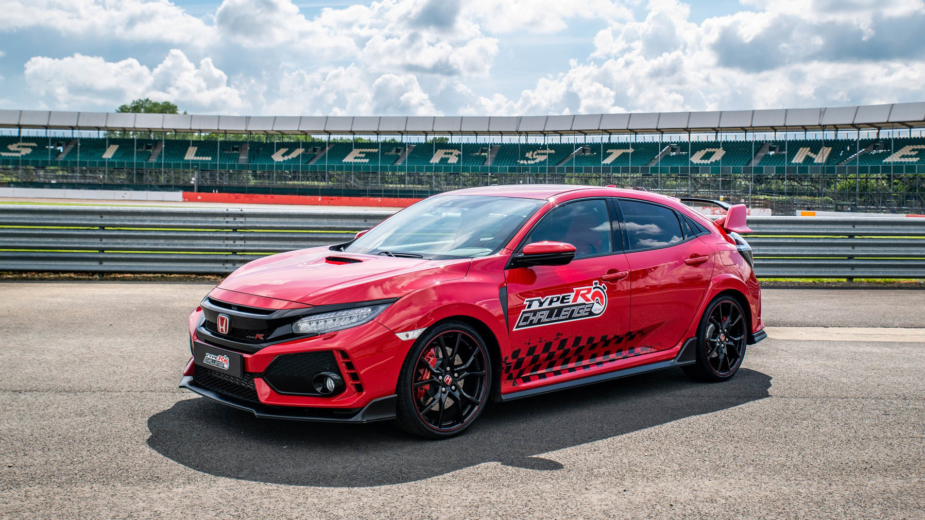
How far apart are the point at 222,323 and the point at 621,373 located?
267 cm

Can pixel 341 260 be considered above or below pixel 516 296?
above

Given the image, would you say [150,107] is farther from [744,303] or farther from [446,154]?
[744,303]

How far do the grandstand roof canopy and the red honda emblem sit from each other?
48.1m

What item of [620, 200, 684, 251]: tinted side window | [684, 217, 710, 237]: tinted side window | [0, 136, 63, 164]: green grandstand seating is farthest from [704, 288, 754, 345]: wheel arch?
[0, 136, 63, 164]: green grandstand seating

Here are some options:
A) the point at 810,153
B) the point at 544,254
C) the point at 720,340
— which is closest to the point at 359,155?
the point at 810,153

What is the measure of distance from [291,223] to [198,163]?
48.8 m

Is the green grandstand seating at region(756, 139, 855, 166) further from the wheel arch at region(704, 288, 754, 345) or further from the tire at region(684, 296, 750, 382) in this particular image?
the tire at region(684, 296, 750, 382)

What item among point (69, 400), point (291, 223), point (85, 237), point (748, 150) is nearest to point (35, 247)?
point (85, 237)

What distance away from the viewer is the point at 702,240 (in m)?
5.84

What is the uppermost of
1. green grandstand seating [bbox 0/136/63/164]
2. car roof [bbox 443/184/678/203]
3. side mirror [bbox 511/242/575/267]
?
green grandstand seating [bbox 0/136/63/164]

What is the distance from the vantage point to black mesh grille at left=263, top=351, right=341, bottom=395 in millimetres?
3908

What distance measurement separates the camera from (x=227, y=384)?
4.20 meters

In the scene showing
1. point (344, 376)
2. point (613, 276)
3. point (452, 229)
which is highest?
point (452, 229)

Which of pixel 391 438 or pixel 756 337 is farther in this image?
pixel 756 337
